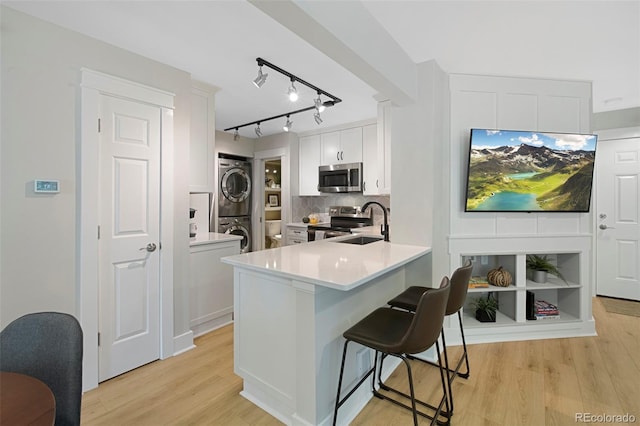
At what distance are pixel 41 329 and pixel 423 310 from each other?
1.56 m

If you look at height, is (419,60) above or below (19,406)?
above

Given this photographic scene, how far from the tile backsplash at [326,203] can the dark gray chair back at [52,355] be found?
12.7 feet

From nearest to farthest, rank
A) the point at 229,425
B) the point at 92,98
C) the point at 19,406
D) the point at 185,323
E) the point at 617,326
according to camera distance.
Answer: the point at 19,406
the point at 229,425
the point at 92,98
the point at 185,323
the point at 617,326

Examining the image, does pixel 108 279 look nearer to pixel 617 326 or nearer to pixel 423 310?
pixel 423 310

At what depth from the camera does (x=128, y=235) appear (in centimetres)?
224

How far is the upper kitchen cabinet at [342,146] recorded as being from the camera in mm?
4355

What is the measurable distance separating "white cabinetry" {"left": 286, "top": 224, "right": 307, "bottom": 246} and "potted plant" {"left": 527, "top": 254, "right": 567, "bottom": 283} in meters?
2.99

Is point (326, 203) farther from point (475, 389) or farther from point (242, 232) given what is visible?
point (475, 389)

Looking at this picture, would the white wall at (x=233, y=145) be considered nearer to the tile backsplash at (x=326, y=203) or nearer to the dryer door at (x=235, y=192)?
the dryer door at (x=235, y=192)

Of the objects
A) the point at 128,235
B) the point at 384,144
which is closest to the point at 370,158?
the point at 384,144

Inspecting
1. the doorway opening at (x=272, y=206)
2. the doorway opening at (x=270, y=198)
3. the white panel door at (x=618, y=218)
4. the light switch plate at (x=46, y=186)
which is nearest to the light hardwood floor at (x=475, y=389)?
the light switch plate at (x=46, y=186)

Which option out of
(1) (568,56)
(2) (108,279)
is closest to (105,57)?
(2) (108,279)

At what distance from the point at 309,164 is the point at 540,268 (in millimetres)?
3432

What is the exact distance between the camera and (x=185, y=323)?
8.60 feet
